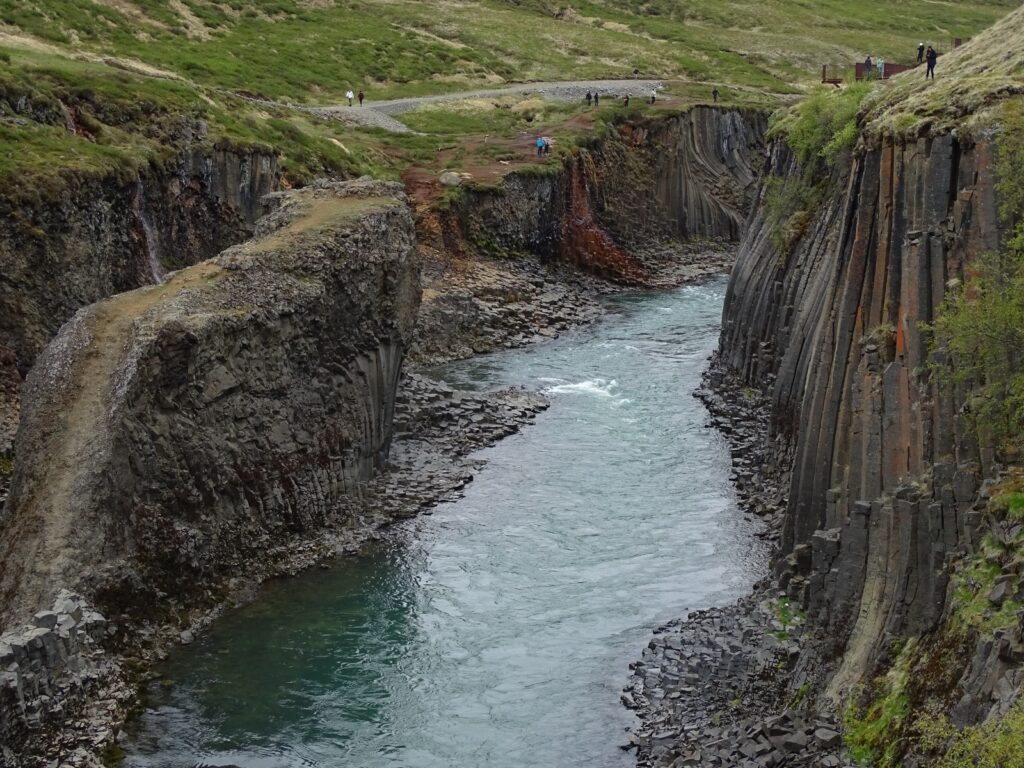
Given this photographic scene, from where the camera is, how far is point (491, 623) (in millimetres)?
35969

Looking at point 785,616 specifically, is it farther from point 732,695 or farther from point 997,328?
point 997,328

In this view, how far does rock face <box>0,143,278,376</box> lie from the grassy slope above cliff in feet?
4.39

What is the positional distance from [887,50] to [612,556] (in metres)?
124

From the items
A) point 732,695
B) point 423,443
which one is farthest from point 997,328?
point 423,443

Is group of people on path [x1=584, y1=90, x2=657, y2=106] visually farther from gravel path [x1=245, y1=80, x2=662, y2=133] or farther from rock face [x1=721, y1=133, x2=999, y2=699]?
rock face [x1=721, y1=133, x2=999, y2=699]

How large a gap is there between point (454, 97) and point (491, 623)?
267 ft

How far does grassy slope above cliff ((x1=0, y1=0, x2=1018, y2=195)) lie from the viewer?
6097 cm

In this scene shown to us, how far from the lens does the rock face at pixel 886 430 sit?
1065 inches

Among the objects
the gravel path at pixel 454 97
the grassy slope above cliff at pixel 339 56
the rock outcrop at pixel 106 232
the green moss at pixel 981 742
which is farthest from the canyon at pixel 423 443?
the gravel path at pixel 454 97

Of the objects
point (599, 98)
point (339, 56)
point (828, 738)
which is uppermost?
point (339, 56)

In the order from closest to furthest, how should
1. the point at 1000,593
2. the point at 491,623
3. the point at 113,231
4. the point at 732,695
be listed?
the point at 1000,593 → the point at 732,695 → the point at 491,623 → the point at 113,231

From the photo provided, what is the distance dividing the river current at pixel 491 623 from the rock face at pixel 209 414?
2.84m

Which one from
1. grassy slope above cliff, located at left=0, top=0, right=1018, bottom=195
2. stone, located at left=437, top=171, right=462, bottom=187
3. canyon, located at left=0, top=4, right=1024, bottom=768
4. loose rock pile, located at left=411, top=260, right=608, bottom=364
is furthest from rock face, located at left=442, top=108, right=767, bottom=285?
canyon, located at left=0, top=4, right=1024, bottom=768

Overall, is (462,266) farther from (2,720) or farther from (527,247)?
(2,720)
